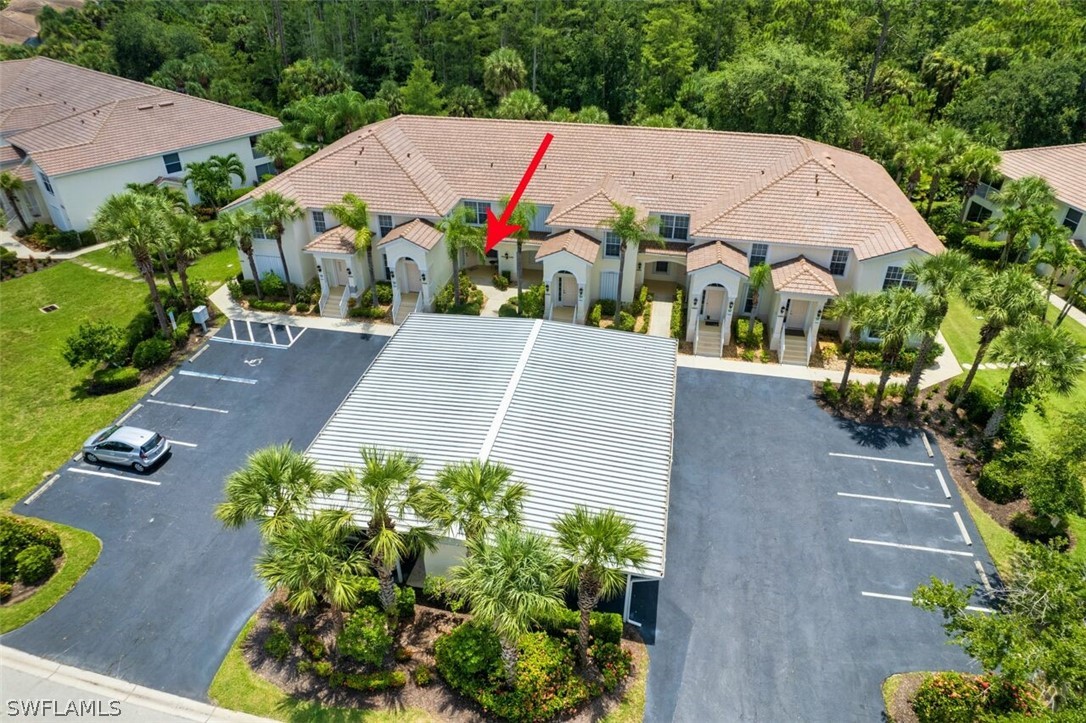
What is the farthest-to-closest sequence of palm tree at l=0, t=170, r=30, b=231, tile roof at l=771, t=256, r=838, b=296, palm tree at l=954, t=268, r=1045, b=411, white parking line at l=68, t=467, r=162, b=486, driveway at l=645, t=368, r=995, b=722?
palm tree at l=0, t=170, r=30, b=231
tile roof at l=771, t=256, r=838, b=296
palm tree at l=954, t=268, r=1045, b=411
white parking line at l=68, t=467, r=162, b=486
driveway at l=645, t=368, r=995, b=722

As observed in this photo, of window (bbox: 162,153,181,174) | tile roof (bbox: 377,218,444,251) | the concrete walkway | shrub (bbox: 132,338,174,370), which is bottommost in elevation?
the concrete walkway

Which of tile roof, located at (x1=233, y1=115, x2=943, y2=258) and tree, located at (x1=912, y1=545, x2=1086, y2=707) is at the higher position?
tile roof, located at (x1=233, y1=115, x2=943, y2=258)

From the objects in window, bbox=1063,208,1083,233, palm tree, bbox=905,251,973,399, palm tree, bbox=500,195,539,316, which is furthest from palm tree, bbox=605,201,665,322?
window, bbox=1063,208,1083,233

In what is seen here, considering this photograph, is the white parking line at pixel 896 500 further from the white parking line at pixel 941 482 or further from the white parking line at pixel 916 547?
the white parking line at pixel 916 547

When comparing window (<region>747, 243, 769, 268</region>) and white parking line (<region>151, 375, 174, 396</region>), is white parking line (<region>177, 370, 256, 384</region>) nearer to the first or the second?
white parking line (<region>151, 375, 174, 396</region>)

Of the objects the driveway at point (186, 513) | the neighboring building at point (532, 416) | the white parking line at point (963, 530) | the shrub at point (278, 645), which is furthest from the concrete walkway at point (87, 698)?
the white parking line at point (963, 530)

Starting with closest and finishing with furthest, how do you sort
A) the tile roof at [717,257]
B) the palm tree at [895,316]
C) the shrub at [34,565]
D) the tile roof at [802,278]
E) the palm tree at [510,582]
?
the palm tree at [510,582], the shrub at [34,565], the palm tree at [895,316], the tile roof at [802,278], the tile roof at [717,257]

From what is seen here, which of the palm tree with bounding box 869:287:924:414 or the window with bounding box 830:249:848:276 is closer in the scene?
the palm tree with bounding box 869:287:924:414
